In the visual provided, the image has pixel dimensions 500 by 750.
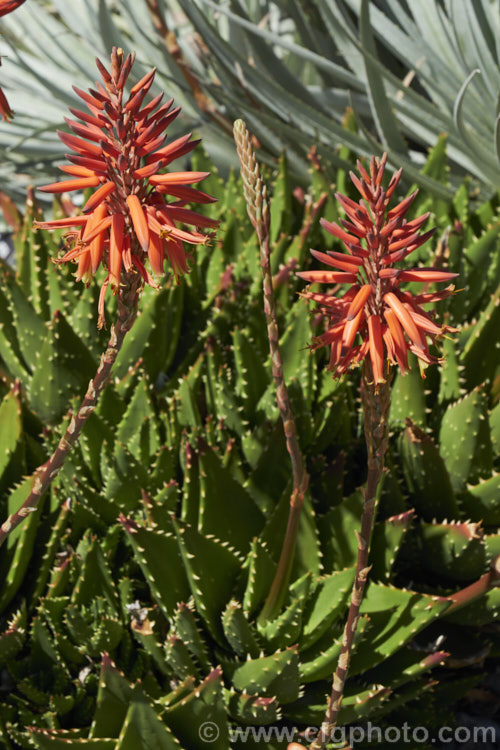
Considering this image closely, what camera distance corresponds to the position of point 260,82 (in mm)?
1842

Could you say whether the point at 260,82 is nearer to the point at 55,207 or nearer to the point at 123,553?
the point at 55,207

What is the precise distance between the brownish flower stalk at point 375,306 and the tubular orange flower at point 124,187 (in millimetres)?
131

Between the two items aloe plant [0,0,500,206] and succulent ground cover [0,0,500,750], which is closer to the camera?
succulent ground cover [0,0,500,750]

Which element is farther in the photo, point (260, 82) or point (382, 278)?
point (260, 82)

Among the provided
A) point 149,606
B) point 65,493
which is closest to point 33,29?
point 65,493

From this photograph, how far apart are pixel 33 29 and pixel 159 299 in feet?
5.12

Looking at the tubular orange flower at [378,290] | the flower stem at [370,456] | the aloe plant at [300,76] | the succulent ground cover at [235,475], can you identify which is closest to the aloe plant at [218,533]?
the succulent ground cover at [235,475]

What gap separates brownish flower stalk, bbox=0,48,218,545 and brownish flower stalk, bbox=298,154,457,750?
133 millimetres

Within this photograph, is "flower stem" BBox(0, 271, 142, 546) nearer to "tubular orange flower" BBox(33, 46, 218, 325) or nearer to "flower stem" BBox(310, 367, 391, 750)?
"tubular orange flower" BBox(33, 46, 218, 325)

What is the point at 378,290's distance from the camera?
2.19 feet

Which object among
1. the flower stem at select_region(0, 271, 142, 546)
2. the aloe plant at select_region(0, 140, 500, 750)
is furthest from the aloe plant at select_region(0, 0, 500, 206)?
the flower stem at select_region(0, 271, 142, 546)

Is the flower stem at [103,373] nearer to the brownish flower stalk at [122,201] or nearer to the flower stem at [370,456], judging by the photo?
the brownish flower stalk at [122,201]

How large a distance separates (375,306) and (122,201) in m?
0.23

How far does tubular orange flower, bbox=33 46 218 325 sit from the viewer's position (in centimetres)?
61
